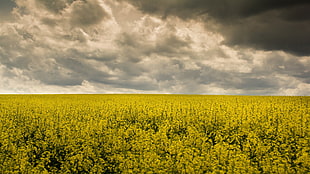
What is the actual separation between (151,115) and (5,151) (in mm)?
9784

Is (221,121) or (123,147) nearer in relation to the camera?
(123,147)

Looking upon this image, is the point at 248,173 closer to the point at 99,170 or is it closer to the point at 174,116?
the point at 99,170

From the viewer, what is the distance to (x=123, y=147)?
1180cm

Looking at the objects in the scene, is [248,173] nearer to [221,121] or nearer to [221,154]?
[221,154]

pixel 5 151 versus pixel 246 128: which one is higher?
pixel 246 128

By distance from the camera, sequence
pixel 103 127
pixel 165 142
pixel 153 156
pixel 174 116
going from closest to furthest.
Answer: pixel 153 156, pixel 165 142, pixel 103 127, pixel 174 116

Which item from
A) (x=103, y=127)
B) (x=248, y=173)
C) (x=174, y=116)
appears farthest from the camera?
(x=174, y=116)

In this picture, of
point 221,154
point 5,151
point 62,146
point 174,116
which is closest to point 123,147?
point 62,146

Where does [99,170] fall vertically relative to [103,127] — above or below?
below

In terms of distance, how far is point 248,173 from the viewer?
334 inches

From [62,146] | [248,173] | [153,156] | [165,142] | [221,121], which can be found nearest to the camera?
[248,173]

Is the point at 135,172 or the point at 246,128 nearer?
the point at 135,172

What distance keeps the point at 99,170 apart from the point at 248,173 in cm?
583

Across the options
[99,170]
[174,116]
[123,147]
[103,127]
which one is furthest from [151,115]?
[99,170]
